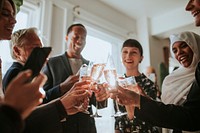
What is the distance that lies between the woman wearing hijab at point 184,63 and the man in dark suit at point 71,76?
555 millimetres

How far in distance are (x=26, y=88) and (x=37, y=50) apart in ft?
0.41

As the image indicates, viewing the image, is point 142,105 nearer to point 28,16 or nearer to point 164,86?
point 164,86

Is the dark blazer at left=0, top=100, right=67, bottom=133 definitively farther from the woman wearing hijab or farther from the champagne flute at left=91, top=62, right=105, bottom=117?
the woman wearing hijab

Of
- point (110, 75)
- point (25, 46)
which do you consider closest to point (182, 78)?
point (110, 75)

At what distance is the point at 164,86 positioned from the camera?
1548mm

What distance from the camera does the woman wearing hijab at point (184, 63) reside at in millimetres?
1342

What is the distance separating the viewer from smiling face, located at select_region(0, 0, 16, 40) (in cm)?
80

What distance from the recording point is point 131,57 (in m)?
1.59

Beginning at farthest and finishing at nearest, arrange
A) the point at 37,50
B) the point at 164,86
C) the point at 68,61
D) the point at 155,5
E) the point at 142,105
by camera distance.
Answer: the point at 155,5 < the point at 164,86 < the point at 68,61 < the point at 142,105 < the point at 37,50

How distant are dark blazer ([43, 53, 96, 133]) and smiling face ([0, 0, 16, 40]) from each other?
1.33 feet

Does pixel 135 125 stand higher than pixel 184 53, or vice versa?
pixel 184 53

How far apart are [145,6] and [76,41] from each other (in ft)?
5.55

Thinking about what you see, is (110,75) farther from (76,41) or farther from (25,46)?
(76,41)

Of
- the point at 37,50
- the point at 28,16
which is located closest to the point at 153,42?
the point at 28,16
